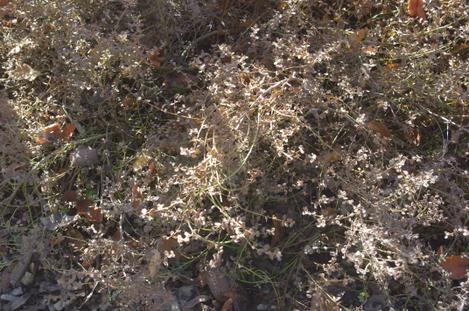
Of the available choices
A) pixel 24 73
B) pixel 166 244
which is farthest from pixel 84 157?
pixel 166 244

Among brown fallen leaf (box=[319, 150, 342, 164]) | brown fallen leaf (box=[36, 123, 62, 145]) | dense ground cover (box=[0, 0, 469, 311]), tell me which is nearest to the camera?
dense ground cover (box=[0, 0, 469, 311])

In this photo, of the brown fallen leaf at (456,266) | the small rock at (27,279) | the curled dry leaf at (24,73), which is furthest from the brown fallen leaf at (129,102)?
the brown fallen leaf at (456,266)

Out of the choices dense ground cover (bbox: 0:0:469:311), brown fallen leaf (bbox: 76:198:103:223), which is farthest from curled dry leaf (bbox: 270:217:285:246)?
brown fallen leaf (bbox: 76:198:103:223)

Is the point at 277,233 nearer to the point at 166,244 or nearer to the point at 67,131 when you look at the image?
the point at 166,244

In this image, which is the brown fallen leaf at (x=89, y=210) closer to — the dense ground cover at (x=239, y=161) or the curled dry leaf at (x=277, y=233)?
the dense ground cover at (x=239, y=161)

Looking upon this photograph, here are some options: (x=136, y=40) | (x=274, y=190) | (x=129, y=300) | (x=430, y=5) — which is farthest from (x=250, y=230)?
(x=430, y=5)

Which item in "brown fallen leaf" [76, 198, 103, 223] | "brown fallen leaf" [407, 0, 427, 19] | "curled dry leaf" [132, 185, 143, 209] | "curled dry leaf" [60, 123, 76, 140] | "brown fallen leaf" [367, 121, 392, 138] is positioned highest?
"brown fallen leaf" [407, 0, 427, 19]

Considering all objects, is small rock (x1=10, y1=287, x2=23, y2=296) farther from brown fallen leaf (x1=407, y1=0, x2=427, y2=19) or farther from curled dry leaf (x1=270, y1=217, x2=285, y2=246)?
brown fallen leaf (x1=407, y1=0, x2=427, y2=19)

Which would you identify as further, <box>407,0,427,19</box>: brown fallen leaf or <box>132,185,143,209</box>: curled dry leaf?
<box>407,0,427,19</box>: brown fallen leaf

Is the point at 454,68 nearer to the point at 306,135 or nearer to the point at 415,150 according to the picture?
the point at 415,150
